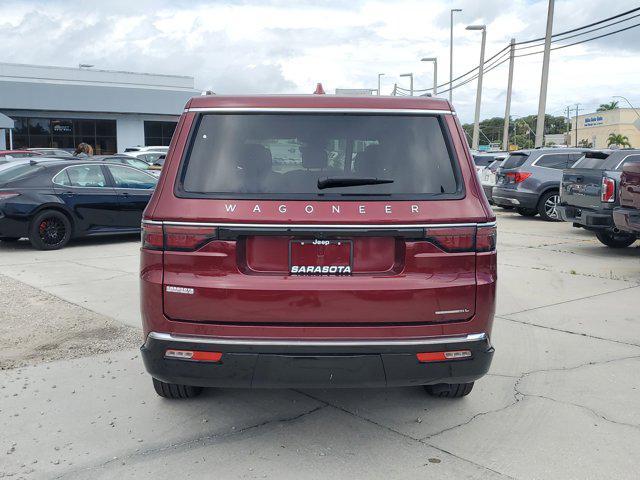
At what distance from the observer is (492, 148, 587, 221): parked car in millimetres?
16688

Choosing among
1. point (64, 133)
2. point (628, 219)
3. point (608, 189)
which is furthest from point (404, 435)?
point (64, 133)

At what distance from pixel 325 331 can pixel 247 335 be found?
39 centimetres

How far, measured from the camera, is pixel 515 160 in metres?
17.3

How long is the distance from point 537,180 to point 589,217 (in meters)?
6.12

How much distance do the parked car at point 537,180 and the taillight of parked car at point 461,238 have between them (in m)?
13.8

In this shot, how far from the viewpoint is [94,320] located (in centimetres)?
650

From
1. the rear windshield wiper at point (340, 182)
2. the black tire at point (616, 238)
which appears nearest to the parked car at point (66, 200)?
the black tire at point (616, 238)

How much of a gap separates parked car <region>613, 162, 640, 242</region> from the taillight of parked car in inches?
244

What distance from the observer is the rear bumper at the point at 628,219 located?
8.97 meters

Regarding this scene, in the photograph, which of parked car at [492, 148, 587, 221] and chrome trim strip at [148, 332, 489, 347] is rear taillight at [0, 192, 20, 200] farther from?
parked car at [492, 148, 587, 221]

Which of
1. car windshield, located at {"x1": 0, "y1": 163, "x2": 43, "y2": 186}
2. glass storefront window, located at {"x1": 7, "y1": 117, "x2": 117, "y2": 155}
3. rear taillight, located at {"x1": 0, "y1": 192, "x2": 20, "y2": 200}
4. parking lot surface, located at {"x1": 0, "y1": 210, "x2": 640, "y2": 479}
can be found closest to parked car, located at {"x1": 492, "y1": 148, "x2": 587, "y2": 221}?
parking lot surface, located at {"x1": 0, "y1": 210, "x2": 640, "y2": 479}

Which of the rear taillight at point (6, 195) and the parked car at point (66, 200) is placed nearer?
the rear taillight at point (6, 195)

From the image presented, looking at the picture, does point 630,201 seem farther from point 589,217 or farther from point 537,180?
point 537,180

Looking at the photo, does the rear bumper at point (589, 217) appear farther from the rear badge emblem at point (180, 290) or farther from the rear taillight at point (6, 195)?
the rear taillight at point (6, 195)
